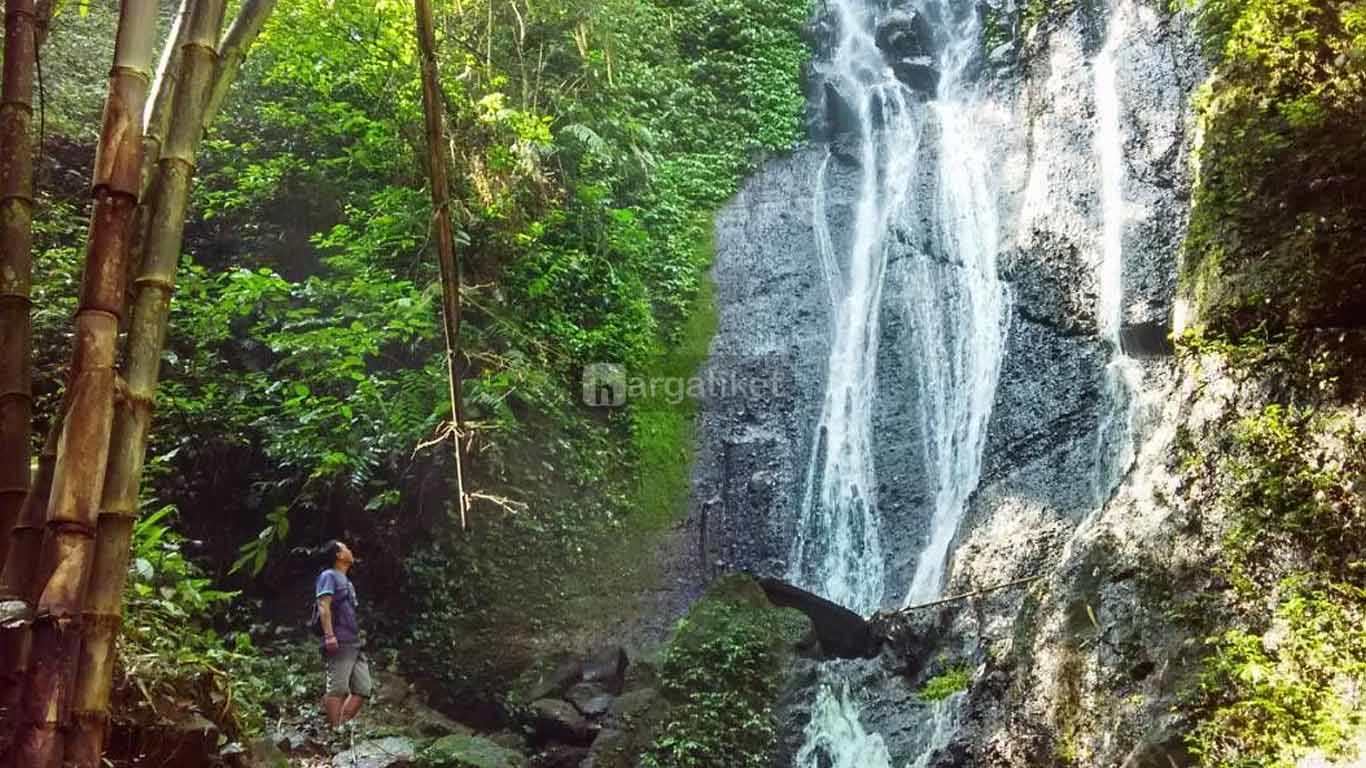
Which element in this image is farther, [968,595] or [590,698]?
[590,698]

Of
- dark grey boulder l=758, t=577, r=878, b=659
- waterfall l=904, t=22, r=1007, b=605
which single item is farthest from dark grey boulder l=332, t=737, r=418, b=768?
waterfall l=904, t=22, r=1007, b=605

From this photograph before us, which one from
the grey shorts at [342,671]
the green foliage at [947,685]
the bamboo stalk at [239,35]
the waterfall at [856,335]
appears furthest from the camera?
the waterfall at [856,335]

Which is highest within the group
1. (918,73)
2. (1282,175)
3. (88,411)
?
(918,73)

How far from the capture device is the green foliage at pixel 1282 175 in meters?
4.87

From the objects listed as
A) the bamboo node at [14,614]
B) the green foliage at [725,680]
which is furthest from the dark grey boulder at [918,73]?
the bamboo node at [14,614]

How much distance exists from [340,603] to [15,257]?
149 inches

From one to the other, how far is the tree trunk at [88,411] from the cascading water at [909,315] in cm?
650

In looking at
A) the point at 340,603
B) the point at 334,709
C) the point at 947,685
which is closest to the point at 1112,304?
the point at 947,685

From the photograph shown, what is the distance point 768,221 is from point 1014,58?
12.9ft

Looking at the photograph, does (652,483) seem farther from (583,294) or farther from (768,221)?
(768,221)

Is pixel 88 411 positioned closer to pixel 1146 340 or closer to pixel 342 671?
pixel 342 671

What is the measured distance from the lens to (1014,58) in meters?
13.0

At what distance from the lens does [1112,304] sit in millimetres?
9453

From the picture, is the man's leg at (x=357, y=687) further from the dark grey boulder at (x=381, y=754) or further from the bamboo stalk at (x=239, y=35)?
the bamboo stalk at (x=239, y=35)
